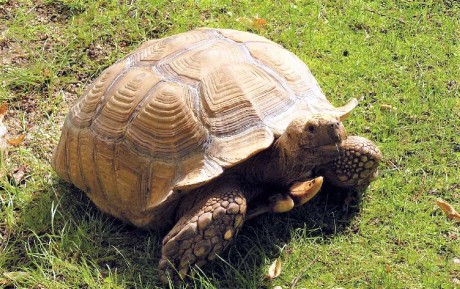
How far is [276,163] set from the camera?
11.5ft

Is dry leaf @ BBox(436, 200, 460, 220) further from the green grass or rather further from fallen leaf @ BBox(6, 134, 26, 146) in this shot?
fallen leaf @ BBox(6, 134, 26, 146)

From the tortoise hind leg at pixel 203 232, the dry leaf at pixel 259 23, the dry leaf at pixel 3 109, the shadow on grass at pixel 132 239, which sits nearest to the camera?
the tortoise hind leg at pixel 203 232

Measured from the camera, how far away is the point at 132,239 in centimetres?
383

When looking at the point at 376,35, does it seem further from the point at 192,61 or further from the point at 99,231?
the point at 99,231

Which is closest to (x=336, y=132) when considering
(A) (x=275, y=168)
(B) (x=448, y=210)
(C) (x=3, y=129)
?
(A) (x=275, y=168)

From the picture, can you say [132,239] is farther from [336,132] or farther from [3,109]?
[3,109]

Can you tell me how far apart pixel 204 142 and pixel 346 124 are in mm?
1655

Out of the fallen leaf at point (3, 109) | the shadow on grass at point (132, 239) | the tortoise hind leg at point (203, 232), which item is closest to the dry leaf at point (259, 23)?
the shadow on grass at point (132, 239)

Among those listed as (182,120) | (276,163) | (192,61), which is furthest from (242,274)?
(192,61)

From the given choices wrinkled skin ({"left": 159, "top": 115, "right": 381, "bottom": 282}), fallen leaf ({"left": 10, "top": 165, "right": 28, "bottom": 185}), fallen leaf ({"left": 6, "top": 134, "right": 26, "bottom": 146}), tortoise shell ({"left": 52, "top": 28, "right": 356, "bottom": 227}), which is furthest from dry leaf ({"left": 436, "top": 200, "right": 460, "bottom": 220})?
fallen leaf ({"left": 6, "top": 134, "right": 26, "bottom": 146})

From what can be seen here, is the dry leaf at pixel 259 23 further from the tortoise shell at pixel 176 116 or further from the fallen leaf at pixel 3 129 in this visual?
the fallen leaf at pixel 3 129

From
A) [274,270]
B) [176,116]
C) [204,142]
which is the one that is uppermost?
[176,116]

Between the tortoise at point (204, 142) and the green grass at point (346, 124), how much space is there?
238mm

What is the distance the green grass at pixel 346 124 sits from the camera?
362 centimetres
